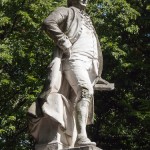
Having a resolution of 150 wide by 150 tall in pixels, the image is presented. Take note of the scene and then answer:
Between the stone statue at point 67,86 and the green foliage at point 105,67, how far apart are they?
6.45m

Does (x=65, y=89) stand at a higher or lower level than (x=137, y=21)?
higher

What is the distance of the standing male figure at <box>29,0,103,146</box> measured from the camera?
721 cm

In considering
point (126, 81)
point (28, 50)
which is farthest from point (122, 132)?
point (28, 50)

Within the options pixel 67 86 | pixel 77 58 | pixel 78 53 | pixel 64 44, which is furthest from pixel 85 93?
pixel 64 44

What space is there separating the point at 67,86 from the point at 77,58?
49 cm

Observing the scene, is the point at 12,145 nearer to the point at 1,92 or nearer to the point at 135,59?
the point at 1,92

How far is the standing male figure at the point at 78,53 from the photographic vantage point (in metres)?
7.23

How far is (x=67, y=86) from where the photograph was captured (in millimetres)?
7590

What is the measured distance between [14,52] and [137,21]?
21.5 feet

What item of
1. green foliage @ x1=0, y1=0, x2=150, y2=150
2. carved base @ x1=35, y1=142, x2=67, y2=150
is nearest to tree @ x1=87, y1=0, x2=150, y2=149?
green foliage @ x1=0, y1=0, x2=150, y2=150

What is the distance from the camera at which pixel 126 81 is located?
19109 mm

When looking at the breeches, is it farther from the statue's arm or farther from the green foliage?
the green foliage

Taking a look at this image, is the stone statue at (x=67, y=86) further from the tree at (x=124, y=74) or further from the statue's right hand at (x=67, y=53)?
the tree at (x=124, y=74)

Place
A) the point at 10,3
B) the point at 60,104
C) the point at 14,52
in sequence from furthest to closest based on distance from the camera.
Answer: the point at 10,3
the point at 14,52
the point at 60,104
